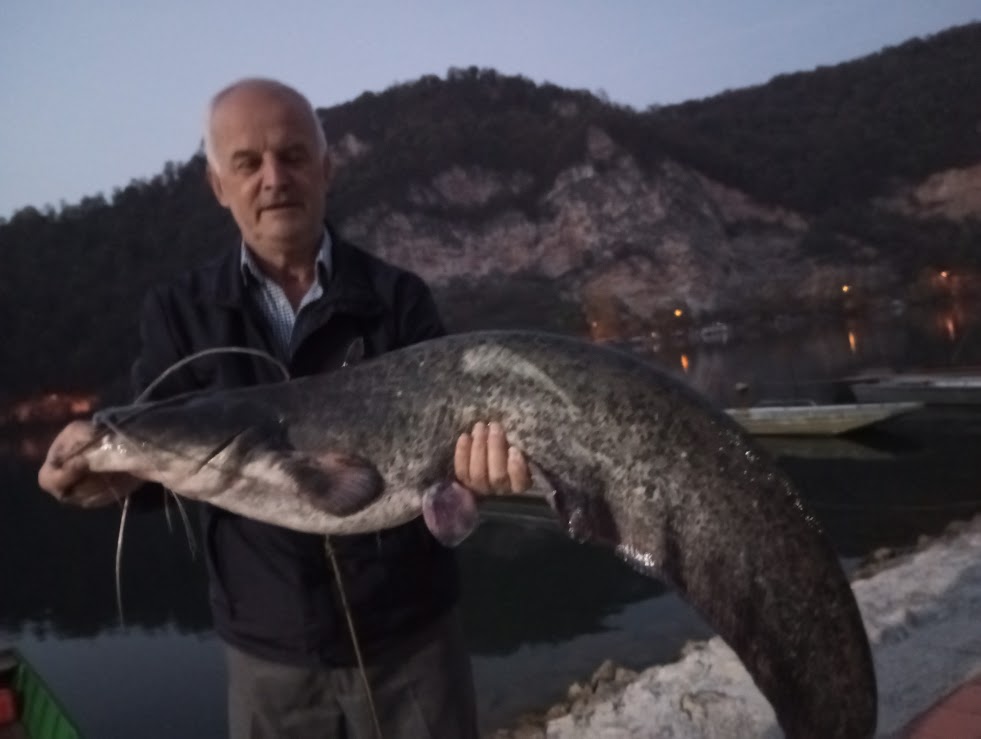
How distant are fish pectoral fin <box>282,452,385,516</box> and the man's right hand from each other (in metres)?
0.48

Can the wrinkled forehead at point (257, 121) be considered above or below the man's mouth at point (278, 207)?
above

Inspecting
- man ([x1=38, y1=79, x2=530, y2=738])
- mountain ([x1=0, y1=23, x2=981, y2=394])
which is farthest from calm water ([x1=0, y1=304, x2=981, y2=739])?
mountain ([x1=0, y1=23, x2=981, y2=394])

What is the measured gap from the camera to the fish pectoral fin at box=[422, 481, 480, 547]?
2156 mm

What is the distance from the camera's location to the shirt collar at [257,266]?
2.35m

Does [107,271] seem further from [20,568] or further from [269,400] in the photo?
[269,400]

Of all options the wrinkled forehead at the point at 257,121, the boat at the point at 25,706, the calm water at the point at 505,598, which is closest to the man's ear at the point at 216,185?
the wrinkled forehead at the point at 257,121

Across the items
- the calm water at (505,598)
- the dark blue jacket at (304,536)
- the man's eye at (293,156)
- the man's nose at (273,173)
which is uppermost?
the man's eye at (293,156)

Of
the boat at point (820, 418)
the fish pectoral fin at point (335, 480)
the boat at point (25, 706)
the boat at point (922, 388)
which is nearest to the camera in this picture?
the fish pectoral fin at point (335, 480)

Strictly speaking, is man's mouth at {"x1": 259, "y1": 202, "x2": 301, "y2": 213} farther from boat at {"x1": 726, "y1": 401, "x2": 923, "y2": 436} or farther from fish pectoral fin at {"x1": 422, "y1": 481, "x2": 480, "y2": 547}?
boat at {"x1": 726, "y1": 401, "x2": 923, "y2": 436}

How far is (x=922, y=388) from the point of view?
17625 mm

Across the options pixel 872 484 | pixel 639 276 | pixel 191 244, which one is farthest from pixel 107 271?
pixel 872 484

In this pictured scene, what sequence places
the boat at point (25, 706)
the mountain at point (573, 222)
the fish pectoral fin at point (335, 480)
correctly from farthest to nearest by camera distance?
the mountain at point (573, 222), the boat at point (25, 706), the fish pectoral fin at point (335, 480)

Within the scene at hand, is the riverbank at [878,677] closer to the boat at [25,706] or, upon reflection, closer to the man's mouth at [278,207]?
the boat at [25,706]

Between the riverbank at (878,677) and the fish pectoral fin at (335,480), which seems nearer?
the fish pectoral fin at (335,480)
